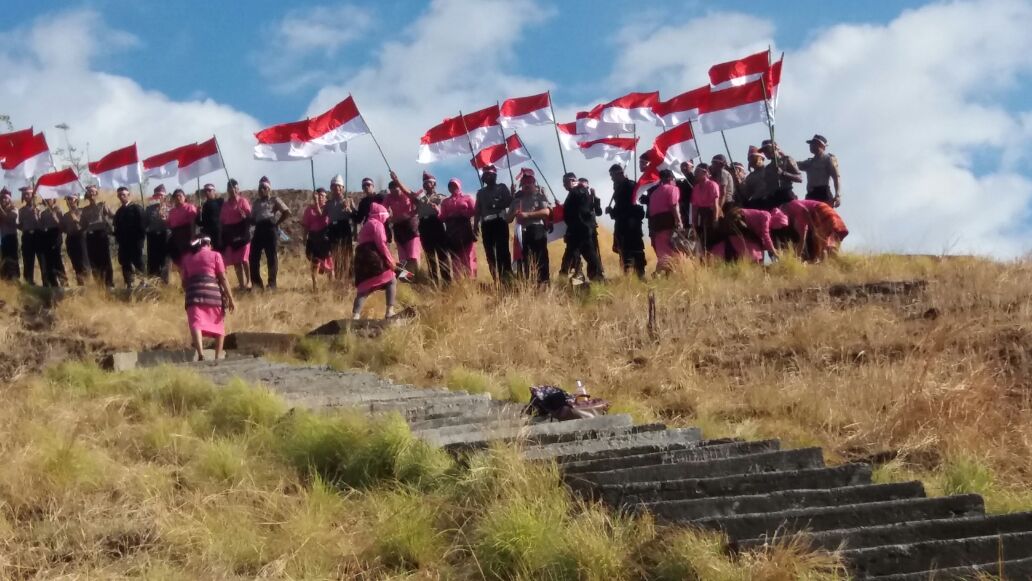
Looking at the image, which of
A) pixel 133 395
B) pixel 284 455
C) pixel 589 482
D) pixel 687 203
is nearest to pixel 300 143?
pixel 687 203

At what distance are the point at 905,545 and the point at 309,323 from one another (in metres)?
11.0

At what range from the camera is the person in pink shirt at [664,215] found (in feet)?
48.3

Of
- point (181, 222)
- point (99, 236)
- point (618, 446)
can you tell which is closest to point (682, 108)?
point (181, 222)

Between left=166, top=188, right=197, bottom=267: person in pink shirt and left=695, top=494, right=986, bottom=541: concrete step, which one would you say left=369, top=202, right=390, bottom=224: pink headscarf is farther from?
left=695, top=494, right=986, bottom=541: concrete step

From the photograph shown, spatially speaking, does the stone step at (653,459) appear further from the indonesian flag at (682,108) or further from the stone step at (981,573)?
the indonesian flag at (682,108)

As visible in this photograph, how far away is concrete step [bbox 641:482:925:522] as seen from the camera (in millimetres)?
5348

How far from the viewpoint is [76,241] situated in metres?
18.1

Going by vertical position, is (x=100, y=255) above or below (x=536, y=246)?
above

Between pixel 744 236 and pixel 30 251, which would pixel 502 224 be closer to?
pixel 744 236

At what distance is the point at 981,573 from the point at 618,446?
7.84 feet

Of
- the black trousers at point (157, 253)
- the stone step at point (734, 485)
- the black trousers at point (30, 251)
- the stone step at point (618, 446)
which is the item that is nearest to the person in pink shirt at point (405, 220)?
the black trousers at point (157, 253)

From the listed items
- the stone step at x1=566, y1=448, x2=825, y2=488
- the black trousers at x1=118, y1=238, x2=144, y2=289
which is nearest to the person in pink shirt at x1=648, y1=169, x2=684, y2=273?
the black trousers at x1=118, y1=238, x2=144, y2=289

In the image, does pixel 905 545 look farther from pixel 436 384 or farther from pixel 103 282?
pixel 103 282

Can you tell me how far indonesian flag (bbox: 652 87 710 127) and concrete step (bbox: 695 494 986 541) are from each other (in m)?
11.8
